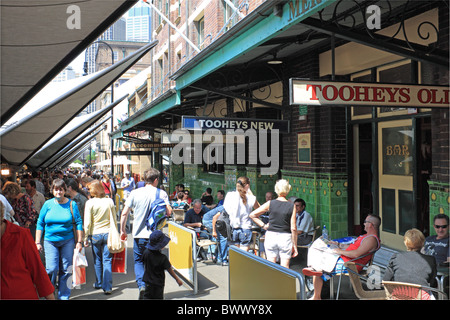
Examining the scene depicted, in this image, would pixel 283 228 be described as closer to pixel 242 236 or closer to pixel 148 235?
pixel 242 236

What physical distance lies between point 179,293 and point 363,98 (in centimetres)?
387

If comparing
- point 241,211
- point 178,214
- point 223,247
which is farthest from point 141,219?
point 178,214

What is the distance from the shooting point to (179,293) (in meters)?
6.85

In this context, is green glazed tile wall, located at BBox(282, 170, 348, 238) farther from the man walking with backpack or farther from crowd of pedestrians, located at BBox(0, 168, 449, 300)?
the man walking with backpack

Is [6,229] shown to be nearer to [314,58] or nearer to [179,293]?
[179,293]

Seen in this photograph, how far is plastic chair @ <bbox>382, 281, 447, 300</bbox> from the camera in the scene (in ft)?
14.9

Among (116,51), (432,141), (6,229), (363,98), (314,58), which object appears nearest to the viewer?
(6,229)

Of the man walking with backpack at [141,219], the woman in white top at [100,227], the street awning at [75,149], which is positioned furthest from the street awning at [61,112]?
the street awning at [75,149]

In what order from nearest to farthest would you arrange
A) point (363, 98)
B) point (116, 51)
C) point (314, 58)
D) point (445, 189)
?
point (363, 98) < point (445, 189) < point (314, 58) < point (116, 51)

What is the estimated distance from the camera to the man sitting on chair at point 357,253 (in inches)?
236

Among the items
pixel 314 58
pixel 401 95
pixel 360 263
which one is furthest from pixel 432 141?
pixel 314 58

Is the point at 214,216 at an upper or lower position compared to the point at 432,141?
lower

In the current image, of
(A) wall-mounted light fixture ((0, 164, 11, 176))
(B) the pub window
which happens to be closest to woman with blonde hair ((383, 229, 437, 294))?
(A) wall-mounted light fixture ((0, 164, 11, 176))

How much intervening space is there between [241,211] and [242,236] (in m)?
0.45
